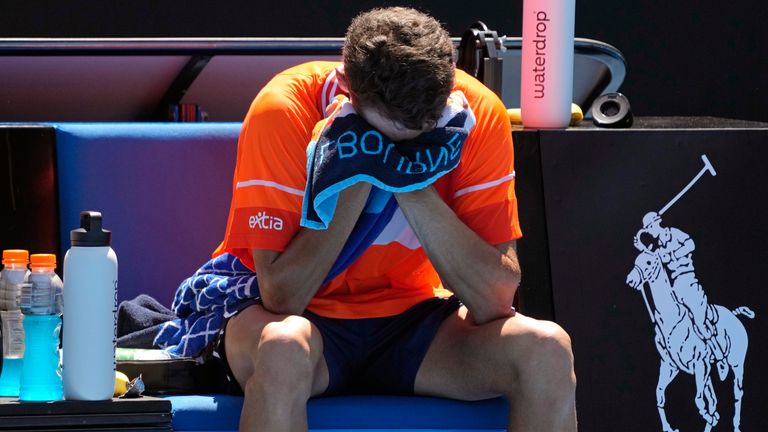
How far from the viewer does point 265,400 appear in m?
2.04

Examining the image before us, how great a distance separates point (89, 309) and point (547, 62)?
117 cm

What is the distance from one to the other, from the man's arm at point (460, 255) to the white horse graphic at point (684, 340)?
1.30 ft

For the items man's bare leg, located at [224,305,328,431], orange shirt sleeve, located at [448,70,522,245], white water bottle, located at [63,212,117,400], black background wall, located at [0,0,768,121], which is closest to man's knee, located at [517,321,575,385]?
orange shirt sleeve, located at [448,70,522,245]

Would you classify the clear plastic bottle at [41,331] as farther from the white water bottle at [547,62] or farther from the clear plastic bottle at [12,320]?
the white water bottle at [547,62]

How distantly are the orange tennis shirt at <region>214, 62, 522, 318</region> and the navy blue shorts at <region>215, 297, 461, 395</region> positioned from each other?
29 mm

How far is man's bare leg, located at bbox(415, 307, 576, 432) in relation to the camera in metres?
2.10

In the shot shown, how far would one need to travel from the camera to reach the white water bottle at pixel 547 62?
2.59 metres

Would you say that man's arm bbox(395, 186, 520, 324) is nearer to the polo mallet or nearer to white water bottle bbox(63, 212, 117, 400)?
the polo mallet

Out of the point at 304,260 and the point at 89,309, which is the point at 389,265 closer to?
the point at 304,260

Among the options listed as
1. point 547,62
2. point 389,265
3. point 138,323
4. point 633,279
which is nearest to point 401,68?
point 389,265

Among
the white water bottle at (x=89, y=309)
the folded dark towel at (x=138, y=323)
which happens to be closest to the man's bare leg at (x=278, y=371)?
the white water bottle at (x=89, y=309)

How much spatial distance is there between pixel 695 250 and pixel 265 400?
39.5 inches

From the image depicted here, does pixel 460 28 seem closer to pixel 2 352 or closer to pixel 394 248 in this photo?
pixel 394 248

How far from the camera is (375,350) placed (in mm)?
2346
